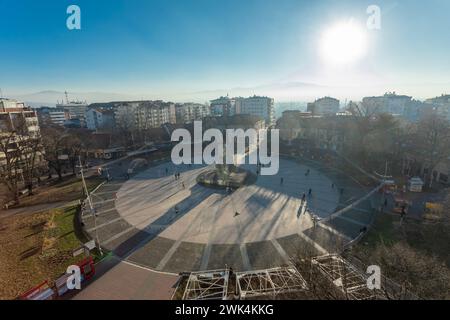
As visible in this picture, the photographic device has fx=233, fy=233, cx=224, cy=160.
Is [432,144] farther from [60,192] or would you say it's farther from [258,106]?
[258,106]

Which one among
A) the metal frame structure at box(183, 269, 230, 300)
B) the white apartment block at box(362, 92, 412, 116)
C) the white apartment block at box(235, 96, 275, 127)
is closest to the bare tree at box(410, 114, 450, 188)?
the metal frame structure at box(183, 269, 230, 300)

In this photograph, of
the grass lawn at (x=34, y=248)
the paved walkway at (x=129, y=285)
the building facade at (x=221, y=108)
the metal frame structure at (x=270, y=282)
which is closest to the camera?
the metal frame structure at (x=270, y=282)

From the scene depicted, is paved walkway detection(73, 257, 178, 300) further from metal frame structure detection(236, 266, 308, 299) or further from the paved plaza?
metal frame structure detection(236, 266, 308, 299)

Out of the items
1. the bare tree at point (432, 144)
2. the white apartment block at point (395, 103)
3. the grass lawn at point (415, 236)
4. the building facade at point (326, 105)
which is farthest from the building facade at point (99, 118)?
the white apartment block at point (395, 103)

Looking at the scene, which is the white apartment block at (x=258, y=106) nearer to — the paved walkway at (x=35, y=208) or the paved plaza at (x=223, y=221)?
the paved plaza at (x=223, y=221)

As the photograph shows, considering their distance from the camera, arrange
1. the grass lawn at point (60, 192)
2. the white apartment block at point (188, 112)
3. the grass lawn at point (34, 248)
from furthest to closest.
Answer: the white apartment block at point (188, 112), the grass lawn at point (60, 192), the grass lawn at point (34, 248)

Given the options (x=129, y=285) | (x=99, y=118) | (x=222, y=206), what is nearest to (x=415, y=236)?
(x=222, y=206)
